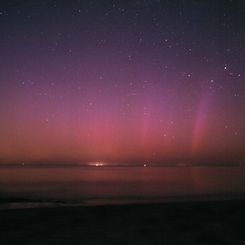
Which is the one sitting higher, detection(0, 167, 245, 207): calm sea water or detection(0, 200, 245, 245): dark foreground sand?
detection(0, 200, 245, 245): dark foreground sand

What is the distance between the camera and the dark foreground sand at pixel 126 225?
779 centimetres

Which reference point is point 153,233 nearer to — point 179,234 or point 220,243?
point 179,234

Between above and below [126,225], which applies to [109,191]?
below

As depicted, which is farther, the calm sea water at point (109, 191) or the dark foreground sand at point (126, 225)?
the calm sea water at point (109, 191)

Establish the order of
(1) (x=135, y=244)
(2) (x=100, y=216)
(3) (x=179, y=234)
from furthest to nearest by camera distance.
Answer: (2) (x=100, y=216) < (3) (x=179, y=234) < (1) (x=135, y=244)

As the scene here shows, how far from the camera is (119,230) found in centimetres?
849

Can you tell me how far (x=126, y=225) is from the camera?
8992 mm

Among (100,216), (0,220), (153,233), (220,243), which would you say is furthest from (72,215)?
(220,243)

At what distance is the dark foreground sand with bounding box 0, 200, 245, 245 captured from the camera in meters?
7.79

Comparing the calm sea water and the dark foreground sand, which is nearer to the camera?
the dark foreground sand

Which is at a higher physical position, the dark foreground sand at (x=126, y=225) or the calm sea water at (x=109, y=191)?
the dark foreground sand at (x=126, y=225)

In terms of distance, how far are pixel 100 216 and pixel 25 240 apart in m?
2.72

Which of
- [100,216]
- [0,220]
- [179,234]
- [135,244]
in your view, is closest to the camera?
[135,244]

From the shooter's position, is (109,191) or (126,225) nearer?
(126,225)
